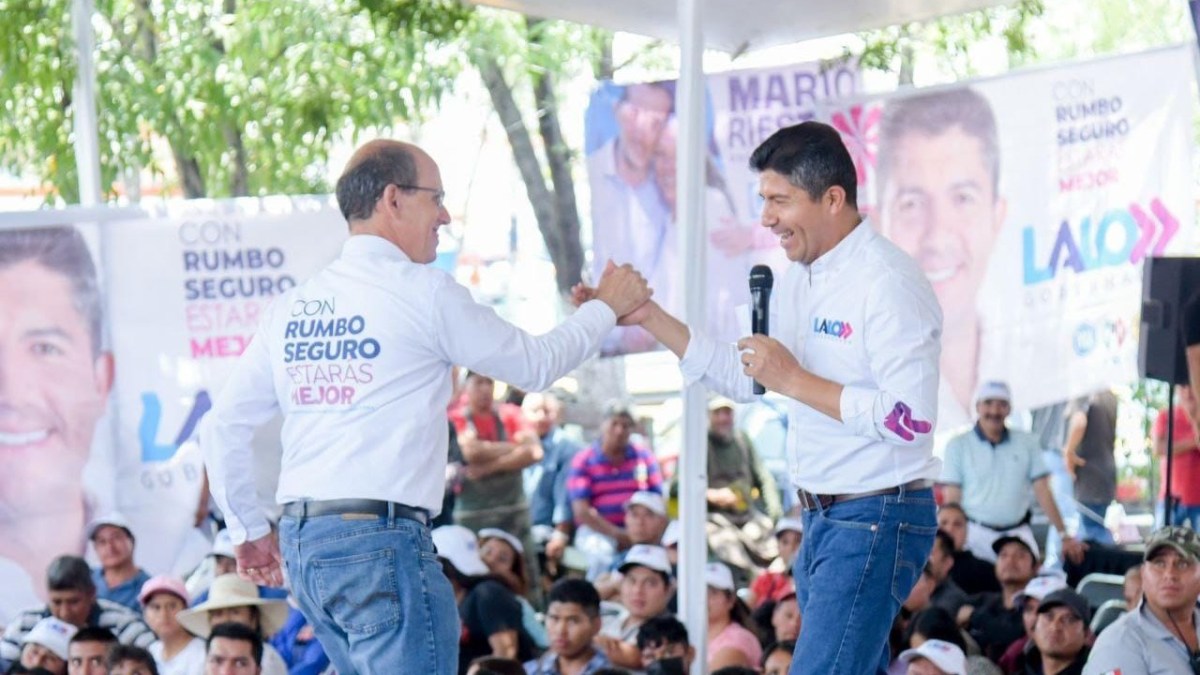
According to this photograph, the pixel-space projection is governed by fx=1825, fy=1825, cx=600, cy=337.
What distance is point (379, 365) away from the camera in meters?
4.32

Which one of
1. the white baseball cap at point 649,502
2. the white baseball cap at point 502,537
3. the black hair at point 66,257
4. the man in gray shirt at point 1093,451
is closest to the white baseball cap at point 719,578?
the white baseball cap at point 502,537

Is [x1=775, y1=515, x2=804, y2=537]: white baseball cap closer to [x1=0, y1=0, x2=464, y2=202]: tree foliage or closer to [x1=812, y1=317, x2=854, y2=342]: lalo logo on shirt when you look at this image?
[x1=0, y1=0, x2=464, y2=202]: tree foliage

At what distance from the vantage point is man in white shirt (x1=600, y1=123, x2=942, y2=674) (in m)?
4.12

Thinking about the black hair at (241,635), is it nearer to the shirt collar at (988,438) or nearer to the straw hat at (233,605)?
the straw hat at (233,605)

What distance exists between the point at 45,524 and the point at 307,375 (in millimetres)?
3776

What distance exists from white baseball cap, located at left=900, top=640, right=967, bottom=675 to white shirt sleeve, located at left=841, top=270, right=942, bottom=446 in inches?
119

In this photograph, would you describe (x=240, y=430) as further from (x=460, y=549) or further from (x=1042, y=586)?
(x=1042, y=586)

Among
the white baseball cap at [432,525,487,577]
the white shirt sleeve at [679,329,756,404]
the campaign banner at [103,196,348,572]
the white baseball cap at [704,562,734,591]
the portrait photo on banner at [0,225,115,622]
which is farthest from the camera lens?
the white baseball cap at [432,525,487,577]

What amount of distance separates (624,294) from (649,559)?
3.82 metres

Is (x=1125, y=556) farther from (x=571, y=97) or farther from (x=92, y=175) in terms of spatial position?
(x=571, y=97)

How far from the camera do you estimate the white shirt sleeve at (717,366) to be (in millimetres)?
4727

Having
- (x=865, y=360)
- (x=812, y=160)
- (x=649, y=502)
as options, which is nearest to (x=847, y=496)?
(x=865, y=360)

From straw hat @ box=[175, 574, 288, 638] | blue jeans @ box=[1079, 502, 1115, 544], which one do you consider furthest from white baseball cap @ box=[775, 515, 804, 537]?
straw hat @ box=[175, 574, 288, 638]

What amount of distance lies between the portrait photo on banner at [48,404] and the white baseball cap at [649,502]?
307cm
